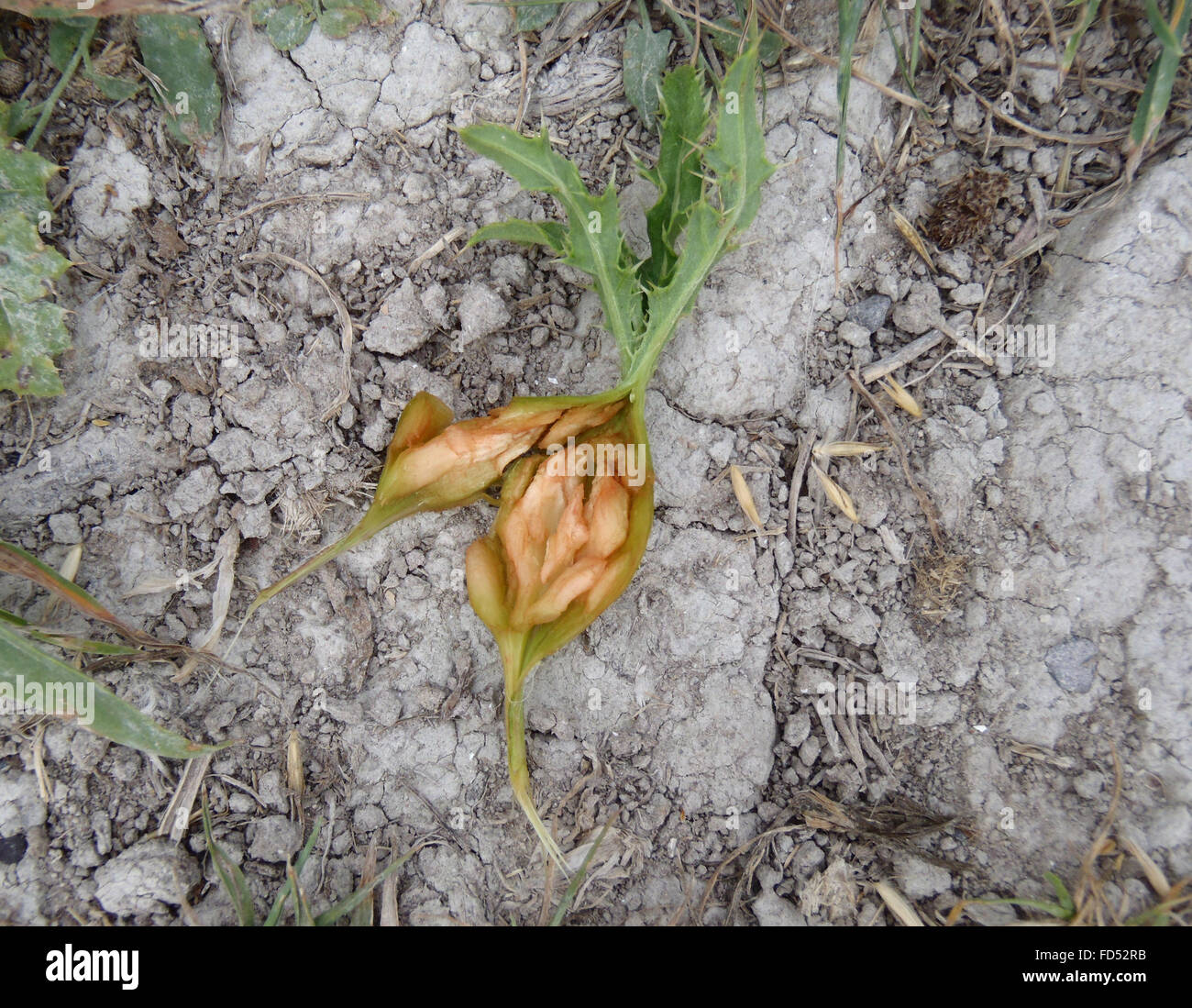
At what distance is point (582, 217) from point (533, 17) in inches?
27.2

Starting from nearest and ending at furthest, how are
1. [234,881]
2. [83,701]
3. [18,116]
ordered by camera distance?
[83,701] → [234,881] → [18,116]

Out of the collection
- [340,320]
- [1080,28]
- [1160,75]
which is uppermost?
[1080,28]

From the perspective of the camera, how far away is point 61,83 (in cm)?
220

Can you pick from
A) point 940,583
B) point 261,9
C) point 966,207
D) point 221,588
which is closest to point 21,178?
point 261,9

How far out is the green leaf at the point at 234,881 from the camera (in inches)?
80.7

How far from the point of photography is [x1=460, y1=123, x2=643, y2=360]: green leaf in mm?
2082

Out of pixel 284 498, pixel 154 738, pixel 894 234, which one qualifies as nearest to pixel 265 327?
pixel 284 498

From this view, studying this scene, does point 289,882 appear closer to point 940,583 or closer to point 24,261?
point 24,261

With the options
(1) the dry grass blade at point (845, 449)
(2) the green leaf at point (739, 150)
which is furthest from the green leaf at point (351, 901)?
(2) the green leaf at point (739, 150)

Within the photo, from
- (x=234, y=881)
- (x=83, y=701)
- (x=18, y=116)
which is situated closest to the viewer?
(x=83, y=701)

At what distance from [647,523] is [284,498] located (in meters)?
1.08

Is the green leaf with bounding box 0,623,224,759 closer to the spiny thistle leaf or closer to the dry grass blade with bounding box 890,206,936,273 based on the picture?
the spiny thistle leaf

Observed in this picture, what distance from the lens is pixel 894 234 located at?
7.61 feet

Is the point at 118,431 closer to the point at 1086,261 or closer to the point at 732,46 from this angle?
the point at 732,46
